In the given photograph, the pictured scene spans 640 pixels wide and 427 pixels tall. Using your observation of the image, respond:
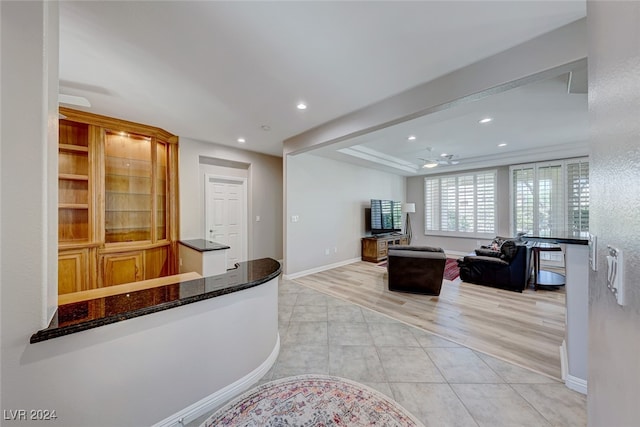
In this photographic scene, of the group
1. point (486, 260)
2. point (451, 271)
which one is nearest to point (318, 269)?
point (451, 271)

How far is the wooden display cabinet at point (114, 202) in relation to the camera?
10.2 ft

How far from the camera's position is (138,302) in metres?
1.32

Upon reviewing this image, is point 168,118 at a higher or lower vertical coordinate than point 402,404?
higher

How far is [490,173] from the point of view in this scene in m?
6.12

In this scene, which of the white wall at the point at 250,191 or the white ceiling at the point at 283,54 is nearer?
the white ceiling at the point at 283,54

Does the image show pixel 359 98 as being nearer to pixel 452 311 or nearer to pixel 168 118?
pixel 168 118

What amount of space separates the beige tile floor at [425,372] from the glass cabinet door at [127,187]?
9.16 feet

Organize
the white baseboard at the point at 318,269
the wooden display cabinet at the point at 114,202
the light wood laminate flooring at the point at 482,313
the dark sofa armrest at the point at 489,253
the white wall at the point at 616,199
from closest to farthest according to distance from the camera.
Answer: the white wall at the point at 616,199
the light wood laminate flooring at the point at 482,313
the wooden display cabinet at the point at 114,202
the dark sofa armrest at the point at 489,253
the white baseboard at the point at 318,269

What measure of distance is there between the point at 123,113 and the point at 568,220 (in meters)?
8.34

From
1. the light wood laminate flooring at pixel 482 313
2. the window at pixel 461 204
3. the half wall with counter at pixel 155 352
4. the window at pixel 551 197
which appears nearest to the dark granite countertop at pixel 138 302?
the half wall with counter at pixel 155 352

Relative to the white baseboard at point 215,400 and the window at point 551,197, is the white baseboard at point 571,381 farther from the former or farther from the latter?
the window at point 551,197

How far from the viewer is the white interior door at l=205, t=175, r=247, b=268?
4605 mm

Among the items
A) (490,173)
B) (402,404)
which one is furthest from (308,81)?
(490,173)

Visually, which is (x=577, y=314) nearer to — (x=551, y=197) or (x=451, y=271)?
(x=451, y=271)
